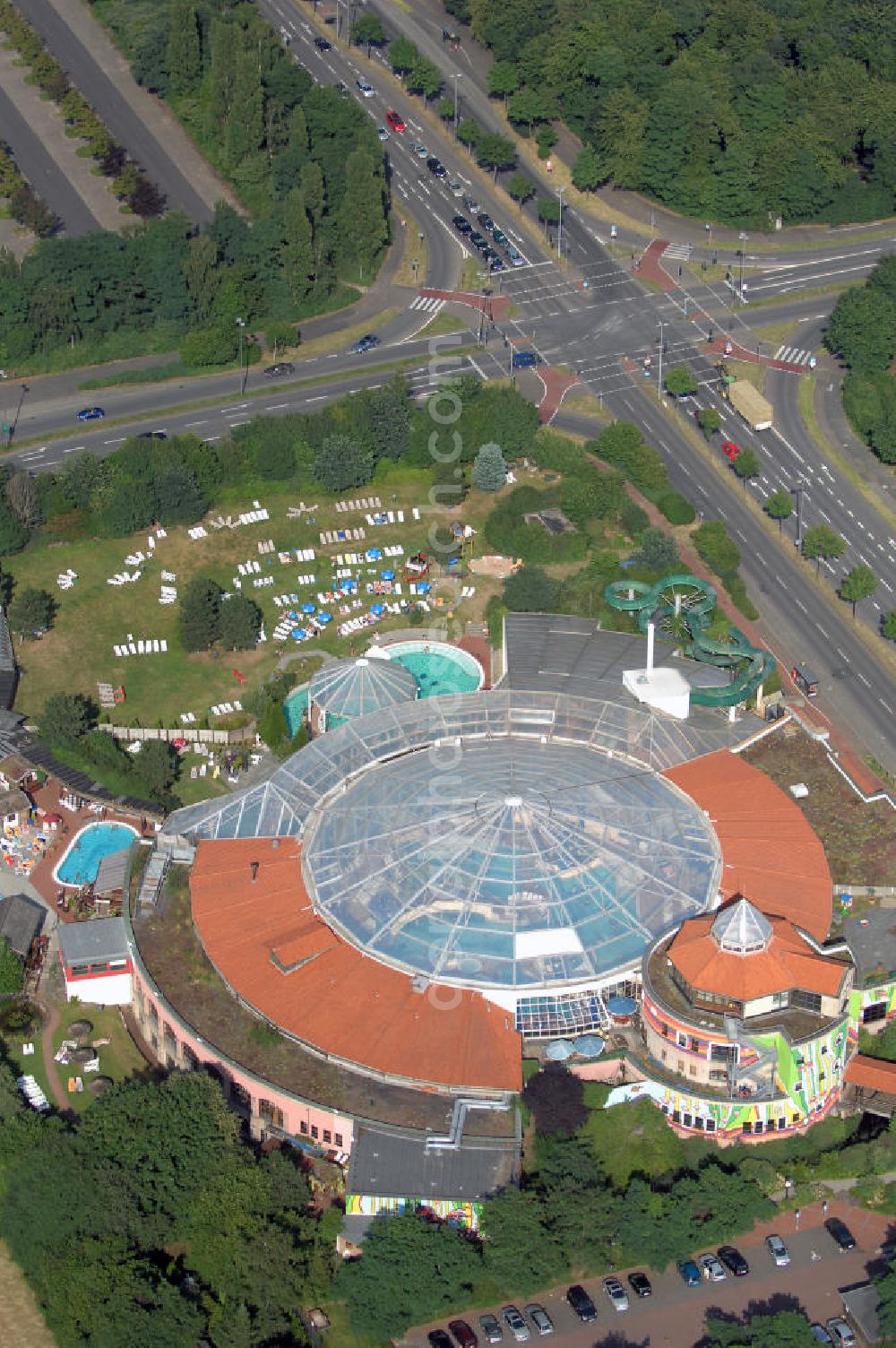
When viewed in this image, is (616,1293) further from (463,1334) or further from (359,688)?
(359,688)

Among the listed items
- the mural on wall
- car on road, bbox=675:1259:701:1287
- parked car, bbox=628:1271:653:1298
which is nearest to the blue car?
car on road, bbox=675:1259:701:1287

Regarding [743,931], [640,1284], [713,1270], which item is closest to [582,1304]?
[640,1284]

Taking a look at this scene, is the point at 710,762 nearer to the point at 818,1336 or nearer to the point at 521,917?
the point at 521,917

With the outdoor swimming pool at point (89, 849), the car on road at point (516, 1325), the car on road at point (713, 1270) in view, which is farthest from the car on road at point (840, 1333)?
the outdoor swimming pool at point (89, 849)

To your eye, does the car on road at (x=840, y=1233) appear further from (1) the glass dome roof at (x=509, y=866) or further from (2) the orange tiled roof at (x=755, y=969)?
(1) the glass dome roof at (x=509, y=866)

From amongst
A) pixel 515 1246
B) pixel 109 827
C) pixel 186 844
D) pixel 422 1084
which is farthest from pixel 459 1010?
pixel 109 827
